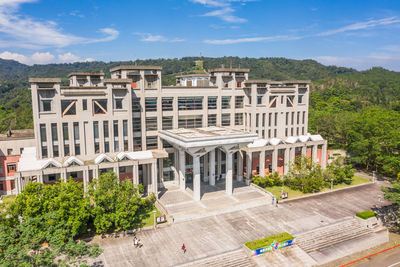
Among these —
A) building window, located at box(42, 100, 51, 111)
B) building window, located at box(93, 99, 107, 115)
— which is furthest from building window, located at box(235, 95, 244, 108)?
building window, located at box(42, 100, 51, 111)

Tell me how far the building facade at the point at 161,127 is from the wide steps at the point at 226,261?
11687 mm

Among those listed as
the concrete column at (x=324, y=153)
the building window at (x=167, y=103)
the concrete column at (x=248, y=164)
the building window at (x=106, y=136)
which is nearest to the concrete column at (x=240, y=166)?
the concrete column at (x=248, y=164)

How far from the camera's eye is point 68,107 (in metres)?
35.4

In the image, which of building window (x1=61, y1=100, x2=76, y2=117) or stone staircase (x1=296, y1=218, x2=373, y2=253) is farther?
building window (x1=61, y1=100, x2=76, y2=117)

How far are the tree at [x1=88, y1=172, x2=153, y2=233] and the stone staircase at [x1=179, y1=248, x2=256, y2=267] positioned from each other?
316 inches

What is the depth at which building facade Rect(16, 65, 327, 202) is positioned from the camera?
34.6 metres

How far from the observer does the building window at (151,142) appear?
41.5m

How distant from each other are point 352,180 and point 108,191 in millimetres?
39060

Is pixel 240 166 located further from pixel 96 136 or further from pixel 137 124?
pixel 96 136

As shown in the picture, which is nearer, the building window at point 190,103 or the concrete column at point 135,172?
the concrete column at point 135,172

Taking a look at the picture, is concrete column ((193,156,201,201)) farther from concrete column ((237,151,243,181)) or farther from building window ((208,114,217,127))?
building window ((208,114,217,127))

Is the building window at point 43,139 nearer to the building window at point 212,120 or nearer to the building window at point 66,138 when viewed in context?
the building window at point 66,138

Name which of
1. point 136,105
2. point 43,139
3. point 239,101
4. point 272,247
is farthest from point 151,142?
point 272,247

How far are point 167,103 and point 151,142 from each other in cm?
622
